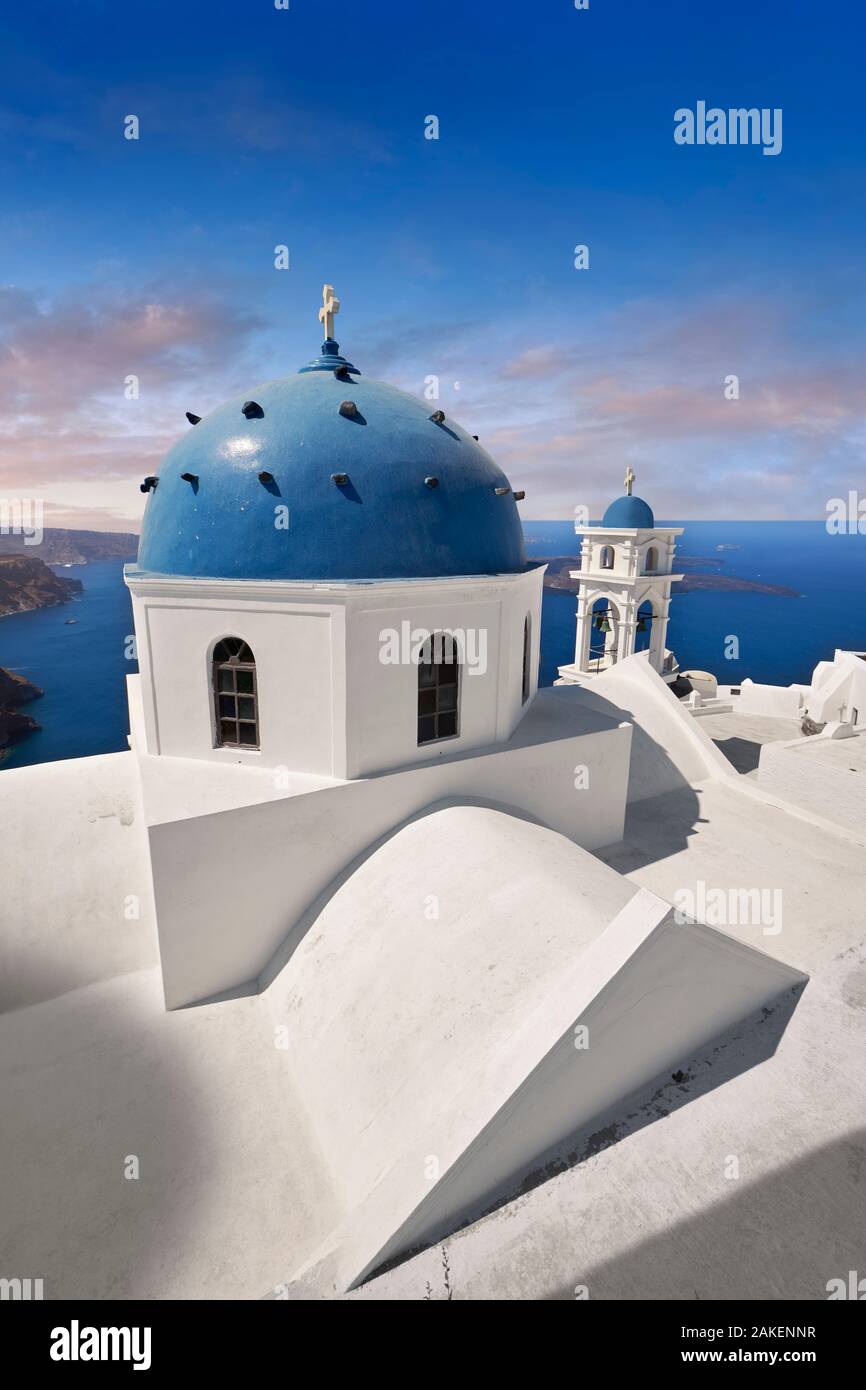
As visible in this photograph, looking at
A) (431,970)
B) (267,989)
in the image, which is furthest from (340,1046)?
(267,989)

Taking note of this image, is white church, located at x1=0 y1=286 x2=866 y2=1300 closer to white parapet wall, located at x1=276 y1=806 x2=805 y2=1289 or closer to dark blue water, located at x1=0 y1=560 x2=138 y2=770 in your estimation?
white parapet wall, located at x1=276 y1=806 x2=805 y2=1289

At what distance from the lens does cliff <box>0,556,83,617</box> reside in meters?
84.9

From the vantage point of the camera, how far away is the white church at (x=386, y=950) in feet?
14.2

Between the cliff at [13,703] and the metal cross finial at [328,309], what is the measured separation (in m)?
45.6

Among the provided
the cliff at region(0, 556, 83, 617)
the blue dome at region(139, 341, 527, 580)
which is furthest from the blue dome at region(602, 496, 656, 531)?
the cliff at region(0, 556, 83, 617)

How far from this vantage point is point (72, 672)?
6241cm

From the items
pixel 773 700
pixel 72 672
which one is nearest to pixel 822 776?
pixel 773 700

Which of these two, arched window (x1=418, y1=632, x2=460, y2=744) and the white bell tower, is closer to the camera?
arched window (x1=418, y1=632, x2=460, y2=744)

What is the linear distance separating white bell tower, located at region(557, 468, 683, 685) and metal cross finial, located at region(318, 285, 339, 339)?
543 inches

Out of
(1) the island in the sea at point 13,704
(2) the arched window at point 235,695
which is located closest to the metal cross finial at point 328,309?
(2) the arched window at point 235,695

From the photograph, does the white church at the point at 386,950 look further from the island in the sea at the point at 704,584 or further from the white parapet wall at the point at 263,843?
the island in the sea at the point at 704,584

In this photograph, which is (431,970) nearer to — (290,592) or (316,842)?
(316,842)

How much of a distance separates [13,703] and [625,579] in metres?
49.6

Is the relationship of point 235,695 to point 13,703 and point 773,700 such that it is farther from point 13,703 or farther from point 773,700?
point 13,703
